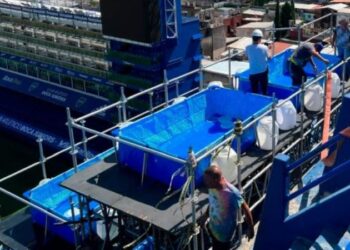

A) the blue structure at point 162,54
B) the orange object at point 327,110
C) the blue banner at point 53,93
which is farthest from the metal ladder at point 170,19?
the orange object at point 327,110

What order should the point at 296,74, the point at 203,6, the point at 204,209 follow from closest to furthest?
the point at 204,209 < the point at 296,74 < the point at 203,6

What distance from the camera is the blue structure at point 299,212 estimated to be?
6992mm

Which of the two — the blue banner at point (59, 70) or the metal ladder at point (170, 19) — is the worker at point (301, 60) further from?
the blue banner at point (59, 70)

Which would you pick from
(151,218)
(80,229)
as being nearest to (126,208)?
(151,218)

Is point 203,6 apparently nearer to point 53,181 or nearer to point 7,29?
point 7,29

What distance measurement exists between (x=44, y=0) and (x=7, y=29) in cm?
323

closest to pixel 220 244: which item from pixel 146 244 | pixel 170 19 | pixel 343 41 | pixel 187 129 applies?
pixel 146 244

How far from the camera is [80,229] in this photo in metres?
10.0

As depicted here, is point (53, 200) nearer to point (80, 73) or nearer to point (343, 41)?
point (343, 41)

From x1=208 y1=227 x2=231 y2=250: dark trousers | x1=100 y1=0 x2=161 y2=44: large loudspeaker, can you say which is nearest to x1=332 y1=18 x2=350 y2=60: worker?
x1=208 y1=227 x2=231 y2=250: dark trousers

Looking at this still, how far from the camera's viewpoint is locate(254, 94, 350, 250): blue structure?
6.99 m

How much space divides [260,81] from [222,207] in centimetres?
533

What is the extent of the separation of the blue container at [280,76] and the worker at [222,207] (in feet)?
17.2

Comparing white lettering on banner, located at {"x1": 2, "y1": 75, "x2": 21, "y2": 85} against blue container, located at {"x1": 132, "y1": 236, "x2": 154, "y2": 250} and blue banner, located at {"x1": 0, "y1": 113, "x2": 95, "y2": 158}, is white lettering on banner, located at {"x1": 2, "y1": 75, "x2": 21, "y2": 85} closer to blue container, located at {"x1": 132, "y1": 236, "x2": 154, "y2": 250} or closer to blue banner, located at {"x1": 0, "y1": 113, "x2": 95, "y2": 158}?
blue banner, located at {"x1": 0, "y1": 113, "x2": 95, "y2": 158}
